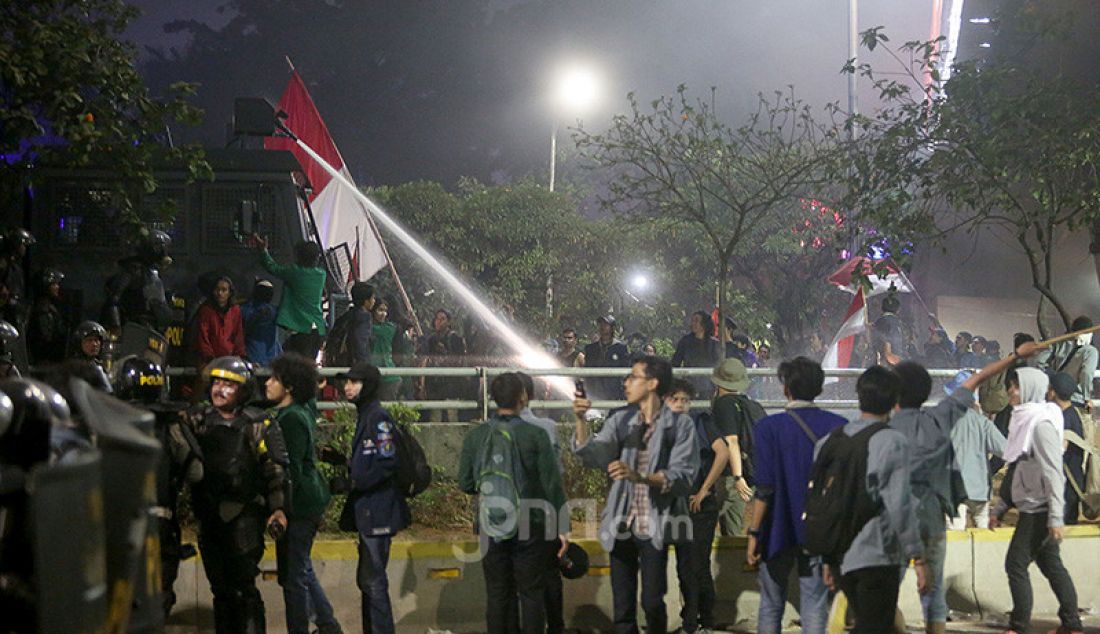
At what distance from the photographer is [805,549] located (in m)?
6.95

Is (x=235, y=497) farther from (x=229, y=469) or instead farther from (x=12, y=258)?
(x=12, y=258)

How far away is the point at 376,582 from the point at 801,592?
248cm

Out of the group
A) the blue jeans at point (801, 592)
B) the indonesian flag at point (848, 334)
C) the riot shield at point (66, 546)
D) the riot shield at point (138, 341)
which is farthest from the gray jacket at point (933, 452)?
the indonesian flag at point (848, 334)

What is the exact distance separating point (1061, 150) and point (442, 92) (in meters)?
49.6

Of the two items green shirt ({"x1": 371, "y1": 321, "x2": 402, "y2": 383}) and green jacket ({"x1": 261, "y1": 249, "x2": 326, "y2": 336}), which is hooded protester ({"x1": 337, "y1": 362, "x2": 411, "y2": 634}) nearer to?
green jacket ({"x1": 261, "y1": 249, "x2": 326, "y2": 336})

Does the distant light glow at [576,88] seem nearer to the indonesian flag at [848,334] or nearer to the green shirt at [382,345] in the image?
the indonesian flag at [848,334]

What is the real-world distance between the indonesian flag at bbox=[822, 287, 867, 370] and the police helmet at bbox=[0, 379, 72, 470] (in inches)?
556

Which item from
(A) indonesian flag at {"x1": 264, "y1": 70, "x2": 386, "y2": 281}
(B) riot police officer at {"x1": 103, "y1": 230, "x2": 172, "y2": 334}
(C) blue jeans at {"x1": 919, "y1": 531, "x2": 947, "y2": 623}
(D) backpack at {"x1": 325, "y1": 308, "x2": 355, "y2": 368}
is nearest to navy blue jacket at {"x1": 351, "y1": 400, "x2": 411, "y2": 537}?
(C) blue jeans at {"x1": 919, "y1": 531, "x2": 947, "y2": 623}

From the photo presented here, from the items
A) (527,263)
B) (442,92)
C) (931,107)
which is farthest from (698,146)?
(442,92)

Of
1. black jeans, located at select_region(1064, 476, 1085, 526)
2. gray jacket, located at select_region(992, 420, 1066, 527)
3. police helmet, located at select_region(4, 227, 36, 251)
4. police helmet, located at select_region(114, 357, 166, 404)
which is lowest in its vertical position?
black jeans, located at select_region(1064, 476, 1085, 526)

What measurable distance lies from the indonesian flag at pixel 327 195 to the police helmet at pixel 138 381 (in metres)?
9.00

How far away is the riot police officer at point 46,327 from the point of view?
11.1 metres

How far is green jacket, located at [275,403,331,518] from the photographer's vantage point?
8047 mm

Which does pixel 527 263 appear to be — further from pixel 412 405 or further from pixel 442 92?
pixel 412 405
